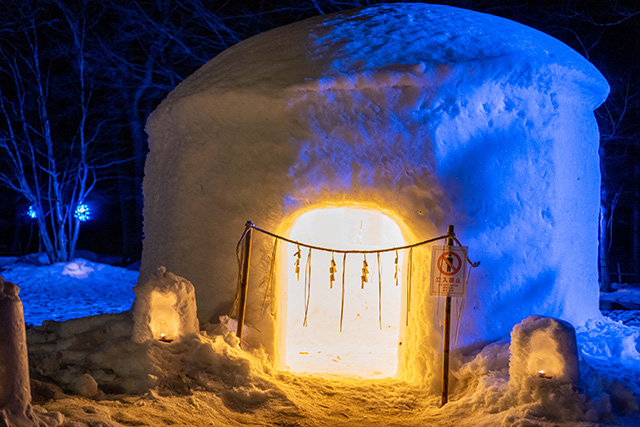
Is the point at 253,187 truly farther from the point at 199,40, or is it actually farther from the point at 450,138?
the point at 199,40

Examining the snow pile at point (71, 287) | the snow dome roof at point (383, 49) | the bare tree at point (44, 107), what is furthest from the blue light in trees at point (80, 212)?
the snow dome roof at point (383, 49)

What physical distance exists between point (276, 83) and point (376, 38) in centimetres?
145

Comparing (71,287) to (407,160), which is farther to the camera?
(71,287)

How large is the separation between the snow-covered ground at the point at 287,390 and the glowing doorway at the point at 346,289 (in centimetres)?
288

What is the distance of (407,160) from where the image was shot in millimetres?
6316

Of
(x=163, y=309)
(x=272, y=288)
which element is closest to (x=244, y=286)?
(x=272, y=288)

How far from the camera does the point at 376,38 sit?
6797 mm

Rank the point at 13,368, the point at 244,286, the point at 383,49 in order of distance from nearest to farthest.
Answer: the point at 13,368 < the point at 244,286 < the point at 383,49

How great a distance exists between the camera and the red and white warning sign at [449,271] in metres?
5.37

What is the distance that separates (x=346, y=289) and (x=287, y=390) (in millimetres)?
4986

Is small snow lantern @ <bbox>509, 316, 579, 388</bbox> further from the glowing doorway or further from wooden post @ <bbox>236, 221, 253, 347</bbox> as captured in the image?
the glowing doorway

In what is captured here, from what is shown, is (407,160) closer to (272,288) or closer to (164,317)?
(272,288)

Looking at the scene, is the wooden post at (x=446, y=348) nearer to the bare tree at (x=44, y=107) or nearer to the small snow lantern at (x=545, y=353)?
the small snow lantern at (x=545, y=353)

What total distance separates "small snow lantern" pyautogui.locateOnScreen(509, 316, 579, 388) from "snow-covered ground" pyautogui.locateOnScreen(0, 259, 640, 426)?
0.11 meters
